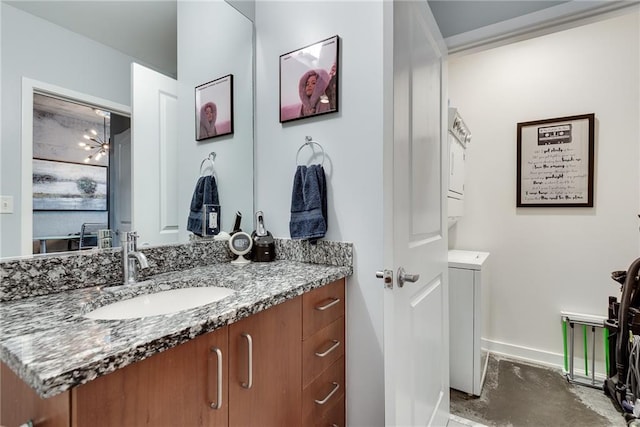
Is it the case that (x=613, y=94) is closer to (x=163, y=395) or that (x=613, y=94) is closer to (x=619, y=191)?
(x=619, y=191)

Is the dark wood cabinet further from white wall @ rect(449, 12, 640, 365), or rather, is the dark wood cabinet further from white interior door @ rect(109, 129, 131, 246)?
white wall @ rect(449, 12, 640, 365)

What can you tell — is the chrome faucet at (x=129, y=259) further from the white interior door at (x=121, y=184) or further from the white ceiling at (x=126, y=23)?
the white ceiling at (x=126, y=23)

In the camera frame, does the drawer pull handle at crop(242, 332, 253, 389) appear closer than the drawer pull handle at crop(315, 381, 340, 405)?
Yes

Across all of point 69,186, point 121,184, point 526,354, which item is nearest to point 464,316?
point 526,354

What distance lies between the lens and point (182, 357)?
27.4 inches

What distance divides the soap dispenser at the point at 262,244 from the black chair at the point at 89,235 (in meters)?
0.69

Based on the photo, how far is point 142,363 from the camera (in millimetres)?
620

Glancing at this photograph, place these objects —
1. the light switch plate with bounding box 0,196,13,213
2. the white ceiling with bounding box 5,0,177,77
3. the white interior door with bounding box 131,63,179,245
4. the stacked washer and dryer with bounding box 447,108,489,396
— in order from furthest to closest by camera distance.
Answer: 1. the stacked washer and dryer with bounding box 447,108,489,396
2. the white interior door with bounding box 131,63,179,245
3. the white ceiling with bounding box 5,0,177,77
4. the light switch plate with bounding box 0,196,13,213

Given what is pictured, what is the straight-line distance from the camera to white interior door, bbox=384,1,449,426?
983 millimetres

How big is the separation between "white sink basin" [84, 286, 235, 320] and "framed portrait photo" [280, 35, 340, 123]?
939mm

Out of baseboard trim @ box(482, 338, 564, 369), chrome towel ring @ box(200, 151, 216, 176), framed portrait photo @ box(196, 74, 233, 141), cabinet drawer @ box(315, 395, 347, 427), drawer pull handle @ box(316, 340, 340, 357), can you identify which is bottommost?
baseboard trim @ box(482, 338, 564, 369)

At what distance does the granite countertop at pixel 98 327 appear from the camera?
0.51m

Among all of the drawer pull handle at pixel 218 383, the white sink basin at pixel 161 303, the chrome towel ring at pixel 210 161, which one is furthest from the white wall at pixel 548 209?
the drawer pull handle at pixel 218 383

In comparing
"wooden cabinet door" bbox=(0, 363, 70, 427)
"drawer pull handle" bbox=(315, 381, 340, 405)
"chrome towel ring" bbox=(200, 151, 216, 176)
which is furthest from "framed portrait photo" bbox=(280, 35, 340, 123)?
"wooden cabinet door" bbox=(0, 363, 70, 427)
